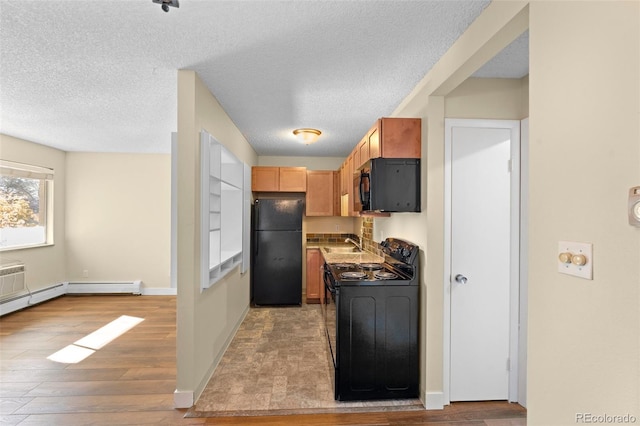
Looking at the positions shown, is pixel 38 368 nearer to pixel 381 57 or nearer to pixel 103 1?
pixel 103 1

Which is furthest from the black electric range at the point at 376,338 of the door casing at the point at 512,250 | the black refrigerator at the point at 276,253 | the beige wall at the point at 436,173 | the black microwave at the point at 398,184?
the black refrigerator at the point at 276,253

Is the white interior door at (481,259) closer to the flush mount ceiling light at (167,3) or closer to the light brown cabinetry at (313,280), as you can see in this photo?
the flush mount ceiling light at (167,3)

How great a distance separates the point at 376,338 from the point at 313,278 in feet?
8.93

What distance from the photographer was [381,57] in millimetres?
2031

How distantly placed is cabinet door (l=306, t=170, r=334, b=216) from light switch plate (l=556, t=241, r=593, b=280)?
4.23 m

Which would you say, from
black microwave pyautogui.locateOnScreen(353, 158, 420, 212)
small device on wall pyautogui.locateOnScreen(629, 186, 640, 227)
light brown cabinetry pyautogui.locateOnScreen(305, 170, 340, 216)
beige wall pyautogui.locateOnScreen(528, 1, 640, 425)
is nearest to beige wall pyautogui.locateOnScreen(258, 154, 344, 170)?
light brown cabinetry pyautogui.locateOnScreen(305, 170, 340, 216)

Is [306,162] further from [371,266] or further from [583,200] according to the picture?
[583,200]

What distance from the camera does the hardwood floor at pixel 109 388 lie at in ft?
6.93

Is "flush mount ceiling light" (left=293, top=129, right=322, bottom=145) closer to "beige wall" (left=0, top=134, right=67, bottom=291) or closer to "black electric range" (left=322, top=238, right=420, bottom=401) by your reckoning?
"black electric range" (left=322, top=238, right=420, bottom=401)

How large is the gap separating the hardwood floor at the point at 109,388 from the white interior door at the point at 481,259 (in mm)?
295

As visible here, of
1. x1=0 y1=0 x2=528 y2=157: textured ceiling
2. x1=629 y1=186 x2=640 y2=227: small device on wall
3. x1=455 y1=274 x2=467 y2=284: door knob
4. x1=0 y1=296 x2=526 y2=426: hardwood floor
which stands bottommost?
x1=0 y1=296 x2=526 y2=426: hardwood floor

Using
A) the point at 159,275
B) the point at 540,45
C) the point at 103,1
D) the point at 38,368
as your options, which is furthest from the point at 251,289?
the point at 540,45

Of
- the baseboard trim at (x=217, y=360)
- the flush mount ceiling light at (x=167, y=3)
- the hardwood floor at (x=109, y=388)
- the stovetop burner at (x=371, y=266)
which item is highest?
the flush mount ceiling light at (x=167, y=3)

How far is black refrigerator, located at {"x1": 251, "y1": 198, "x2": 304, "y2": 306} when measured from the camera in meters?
4.68
